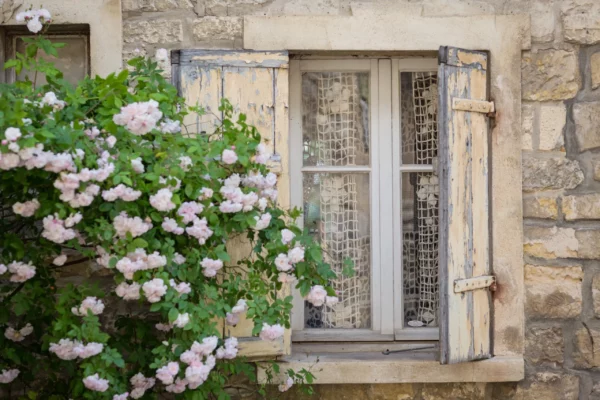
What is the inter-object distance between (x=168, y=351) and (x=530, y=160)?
1938mm

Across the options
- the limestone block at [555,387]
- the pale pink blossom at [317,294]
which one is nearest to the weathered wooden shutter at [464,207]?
the limestone block at [555,387]

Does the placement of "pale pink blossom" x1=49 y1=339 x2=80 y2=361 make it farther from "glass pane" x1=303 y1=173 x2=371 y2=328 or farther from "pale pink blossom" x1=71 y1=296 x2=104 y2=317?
"glass pane" x1=303 y1=173 x2=371 y2=328

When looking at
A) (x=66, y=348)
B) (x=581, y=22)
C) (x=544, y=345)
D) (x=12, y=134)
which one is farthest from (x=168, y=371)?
(x=581, y=22)

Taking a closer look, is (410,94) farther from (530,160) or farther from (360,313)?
(360,313)

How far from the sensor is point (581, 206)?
154 inches

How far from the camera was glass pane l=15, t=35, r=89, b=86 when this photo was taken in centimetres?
400

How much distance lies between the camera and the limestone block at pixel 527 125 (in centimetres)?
394

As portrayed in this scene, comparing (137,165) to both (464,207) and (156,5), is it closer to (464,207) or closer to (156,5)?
(156,5)

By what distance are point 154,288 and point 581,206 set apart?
6.90 ft

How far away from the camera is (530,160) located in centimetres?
393

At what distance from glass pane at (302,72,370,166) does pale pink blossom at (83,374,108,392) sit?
159 cm

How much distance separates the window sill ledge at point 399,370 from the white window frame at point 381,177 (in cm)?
22

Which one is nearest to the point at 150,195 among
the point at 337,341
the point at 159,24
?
the point at 159,24

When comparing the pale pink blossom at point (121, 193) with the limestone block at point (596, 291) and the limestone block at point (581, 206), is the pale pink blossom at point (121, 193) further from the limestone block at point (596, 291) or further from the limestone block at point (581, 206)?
the limestone block at point (596, 291)
